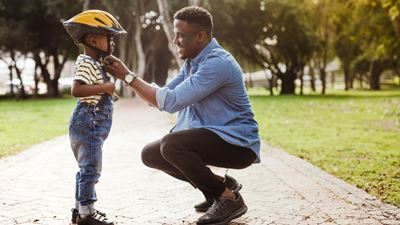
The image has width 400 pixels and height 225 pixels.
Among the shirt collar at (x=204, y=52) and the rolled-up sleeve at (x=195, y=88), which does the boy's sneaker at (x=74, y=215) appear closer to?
the rolled-up sleeve at (x=195, y=88)

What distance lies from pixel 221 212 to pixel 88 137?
122cm

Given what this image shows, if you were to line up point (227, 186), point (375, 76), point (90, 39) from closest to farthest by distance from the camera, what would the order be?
point (90, 39)
point (227, 186)
point (375, 76)

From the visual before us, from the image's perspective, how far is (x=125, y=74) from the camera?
418 centimetres

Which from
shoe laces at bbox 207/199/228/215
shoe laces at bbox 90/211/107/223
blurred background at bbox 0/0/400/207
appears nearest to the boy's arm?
shoe laces at bbox 90/211/107/223

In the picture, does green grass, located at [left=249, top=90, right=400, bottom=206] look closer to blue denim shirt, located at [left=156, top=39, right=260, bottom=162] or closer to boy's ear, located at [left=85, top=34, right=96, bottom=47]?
blue denim shirt, located at [left=156, top=39, right=260, bottom=162]

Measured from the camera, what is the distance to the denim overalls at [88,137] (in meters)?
4.21

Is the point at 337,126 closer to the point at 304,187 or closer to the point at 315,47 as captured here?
the point at 304,187

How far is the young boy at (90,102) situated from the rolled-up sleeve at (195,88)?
0.42 metres

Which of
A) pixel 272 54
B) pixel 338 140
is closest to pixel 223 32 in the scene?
pixel 272 54

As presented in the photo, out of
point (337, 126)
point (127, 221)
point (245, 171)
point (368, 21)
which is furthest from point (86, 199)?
point (368, 21)

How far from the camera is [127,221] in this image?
455 cm

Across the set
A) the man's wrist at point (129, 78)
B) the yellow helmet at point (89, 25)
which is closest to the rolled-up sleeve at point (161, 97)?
the man's wrist at point (129, 78)

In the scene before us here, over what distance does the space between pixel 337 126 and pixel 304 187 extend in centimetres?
819

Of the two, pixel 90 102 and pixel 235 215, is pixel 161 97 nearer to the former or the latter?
pixel 90 102
